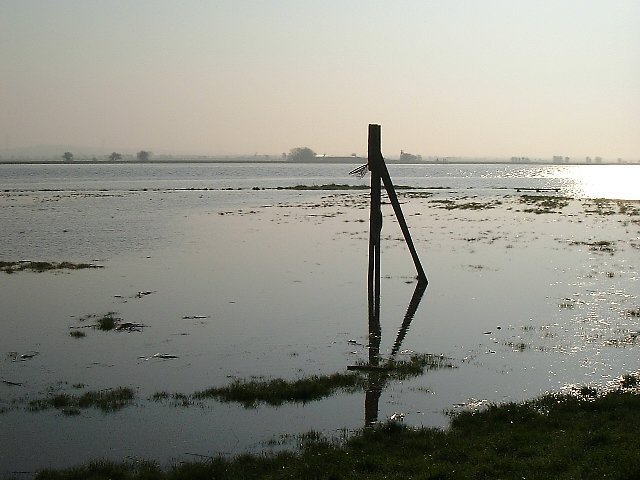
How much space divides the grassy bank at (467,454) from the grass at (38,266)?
23740 mm

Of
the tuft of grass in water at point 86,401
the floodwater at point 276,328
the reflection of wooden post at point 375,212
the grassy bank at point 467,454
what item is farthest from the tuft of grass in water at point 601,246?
the tuft of grass in water at point 86,401

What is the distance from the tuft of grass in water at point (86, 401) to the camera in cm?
1391

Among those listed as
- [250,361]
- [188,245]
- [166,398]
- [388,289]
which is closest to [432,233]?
[188,245]

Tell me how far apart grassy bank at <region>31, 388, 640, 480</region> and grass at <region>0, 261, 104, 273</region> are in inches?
935

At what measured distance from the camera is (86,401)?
1425cm

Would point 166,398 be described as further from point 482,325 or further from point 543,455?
point 482,325

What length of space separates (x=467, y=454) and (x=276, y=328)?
1062 centimetres

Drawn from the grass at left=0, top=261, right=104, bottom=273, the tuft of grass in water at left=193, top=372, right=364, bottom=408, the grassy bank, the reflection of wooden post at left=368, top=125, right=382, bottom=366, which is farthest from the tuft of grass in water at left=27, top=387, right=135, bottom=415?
the grass at left=0, top=261, right=104, bottom=273

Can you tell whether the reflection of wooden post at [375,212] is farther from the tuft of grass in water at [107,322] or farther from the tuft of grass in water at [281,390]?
the tuft of grass in water at [281,390]

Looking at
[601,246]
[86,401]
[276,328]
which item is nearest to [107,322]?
[276,328]

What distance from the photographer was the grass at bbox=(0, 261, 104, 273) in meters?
32.8

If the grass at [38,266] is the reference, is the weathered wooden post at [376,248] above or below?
above

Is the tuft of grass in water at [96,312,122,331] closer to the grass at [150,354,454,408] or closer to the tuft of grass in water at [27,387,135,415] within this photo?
the tuft of grass in water at [27,387,135,415]

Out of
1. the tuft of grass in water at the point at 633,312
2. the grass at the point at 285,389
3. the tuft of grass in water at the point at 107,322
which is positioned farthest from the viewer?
the tuft of grass in water at the point at 633,312
